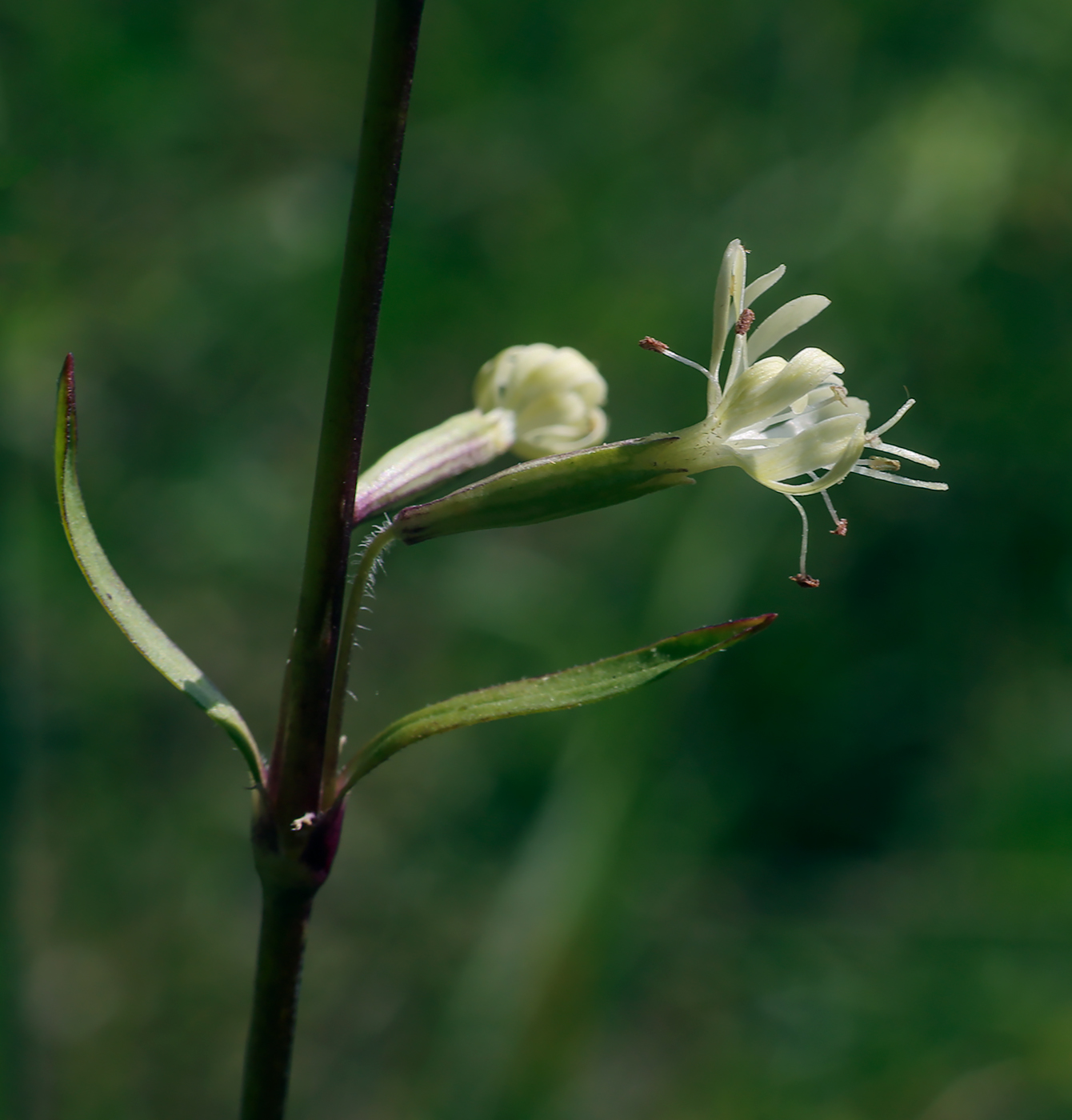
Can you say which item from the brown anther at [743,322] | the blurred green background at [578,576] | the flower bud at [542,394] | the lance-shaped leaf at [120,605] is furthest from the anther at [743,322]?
the blurred green background at [578,576]

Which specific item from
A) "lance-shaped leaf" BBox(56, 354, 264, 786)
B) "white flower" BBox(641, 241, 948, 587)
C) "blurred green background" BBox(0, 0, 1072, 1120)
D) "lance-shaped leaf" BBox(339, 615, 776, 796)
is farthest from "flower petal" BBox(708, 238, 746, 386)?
"blurred green background" BBox(0, 0, 1072, 1120)

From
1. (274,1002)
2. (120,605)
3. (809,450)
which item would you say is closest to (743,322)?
(809,450)

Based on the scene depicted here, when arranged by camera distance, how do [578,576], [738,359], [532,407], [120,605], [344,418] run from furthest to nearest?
[578,576], [532,407], [738,359], [120,605], [344,418]

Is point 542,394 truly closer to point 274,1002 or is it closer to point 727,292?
point 727,292

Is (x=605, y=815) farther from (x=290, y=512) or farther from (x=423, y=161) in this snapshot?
(x=423, y=161)

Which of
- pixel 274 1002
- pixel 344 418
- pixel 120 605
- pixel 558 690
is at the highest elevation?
pixel 344 418

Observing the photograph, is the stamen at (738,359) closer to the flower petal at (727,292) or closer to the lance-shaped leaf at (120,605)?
the flower petal at (727,292)
